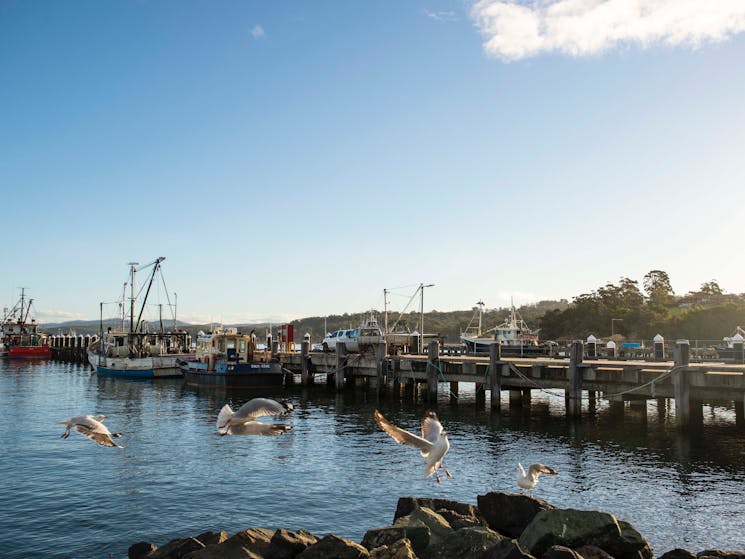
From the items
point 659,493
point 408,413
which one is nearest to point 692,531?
point 659,493

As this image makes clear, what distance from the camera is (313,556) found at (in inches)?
456

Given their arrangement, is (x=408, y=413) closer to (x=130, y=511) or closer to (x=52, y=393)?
(x=130, y=511)

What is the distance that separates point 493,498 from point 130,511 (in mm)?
10608

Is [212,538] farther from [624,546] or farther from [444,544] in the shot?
[624,546]

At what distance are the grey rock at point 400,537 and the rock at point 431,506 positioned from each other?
1876mm

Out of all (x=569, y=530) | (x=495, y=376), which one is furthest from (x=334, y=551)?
(x=495, y=376)

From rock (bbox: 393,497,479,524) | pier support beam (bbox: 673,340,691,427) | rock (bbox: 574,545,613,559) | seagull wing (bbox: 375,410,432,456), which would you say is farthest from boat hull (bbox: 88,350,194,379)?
rock (bbox: 574,545,613,559)

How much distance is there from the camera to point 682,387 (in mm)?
26016

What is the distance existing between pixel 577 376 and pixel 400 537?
20133 mm

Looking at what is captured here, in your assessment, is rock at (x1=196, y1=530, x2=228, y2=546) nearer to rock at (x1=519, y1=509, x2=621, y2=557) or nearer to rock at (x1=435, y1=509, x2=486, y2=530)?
rock at (x1=435, y1=509, x2=486, y2=530)

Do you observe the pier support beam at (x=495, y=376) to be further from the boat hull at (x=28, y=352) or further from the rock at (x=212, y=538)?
the boat hull at (x=28, y=352)

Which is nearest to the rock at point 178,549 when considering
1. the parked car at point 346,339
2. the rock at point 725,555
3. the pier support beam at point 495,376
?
the rock at point 725,555

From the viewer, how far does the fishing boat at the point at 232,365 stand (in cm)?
5162

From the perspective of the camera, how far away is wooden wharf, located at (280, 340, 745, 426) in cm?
2605
